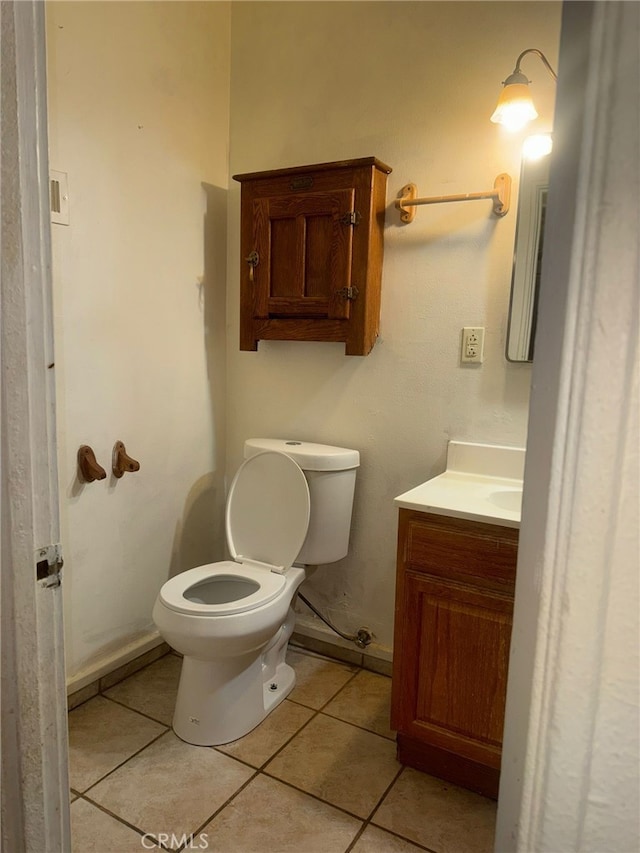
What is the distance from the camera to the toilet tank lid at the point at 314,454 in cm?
204

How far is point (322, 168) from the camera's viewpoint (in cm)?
199

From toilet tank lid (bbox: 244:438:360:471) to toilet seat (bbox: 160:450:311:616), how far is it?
0.03 meters

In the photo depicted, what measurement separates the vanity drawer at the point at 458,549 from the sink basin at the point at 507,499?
0.67ft

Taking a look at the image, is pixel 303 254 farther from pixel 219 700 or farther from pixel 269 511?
pixel 219 700

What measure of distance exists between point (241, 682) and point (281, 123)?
201 cm

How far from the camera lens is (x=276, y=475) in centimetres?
208

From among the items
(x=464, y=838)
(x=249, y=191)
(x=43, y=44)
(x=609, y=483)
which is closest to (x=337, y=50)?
(x=249, y=191)

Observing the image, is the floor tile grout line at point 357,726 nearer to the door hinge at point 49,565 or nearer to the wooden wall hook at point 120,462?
the wooden wall hook at point 120,462

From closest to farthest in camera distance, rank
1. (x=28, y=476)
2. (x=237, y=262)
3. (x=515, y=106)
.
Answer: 1. (x=28, y=476)
2. (x=515, y=106)
3. (x=237, y=262)

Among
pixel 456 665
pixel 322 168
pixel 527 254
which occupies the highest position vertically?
pixel 322 168

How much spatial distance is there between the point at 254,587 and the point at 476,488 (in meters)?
0.82

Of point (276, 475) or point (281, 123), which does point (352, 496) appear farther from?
point (281, 123)

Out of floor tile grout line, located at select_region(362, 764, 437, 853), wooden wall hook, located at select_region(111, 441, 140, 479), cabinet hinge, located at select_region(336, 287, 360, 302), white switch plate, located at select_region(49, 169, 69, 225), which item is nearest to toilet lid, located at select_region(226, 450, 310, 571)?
wooden wall hook, located at select_region(111, 441, 140, 479)

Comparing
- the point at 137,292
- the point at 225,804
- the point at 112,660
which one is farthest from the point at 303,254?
the point at 225,804
